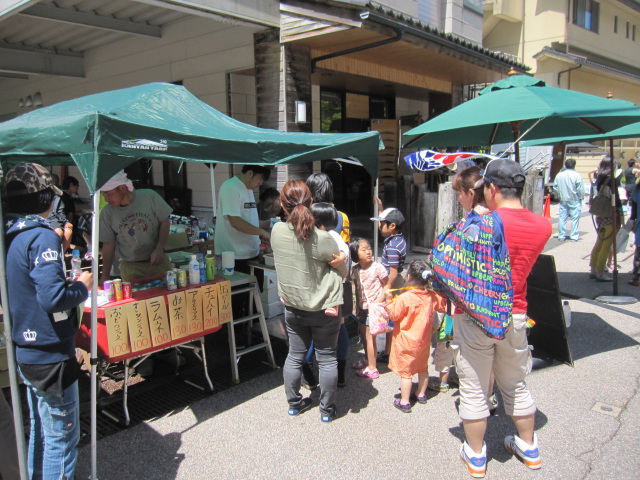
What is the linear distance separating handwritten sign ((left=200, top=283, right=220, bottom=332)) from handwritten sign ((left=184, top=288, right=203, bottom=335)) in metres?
0.04

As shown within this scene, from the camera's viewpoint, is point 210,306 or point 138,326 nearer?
point 138,326

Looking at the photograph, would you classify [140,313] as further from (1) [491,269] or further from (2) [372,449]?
(1) [491,269]

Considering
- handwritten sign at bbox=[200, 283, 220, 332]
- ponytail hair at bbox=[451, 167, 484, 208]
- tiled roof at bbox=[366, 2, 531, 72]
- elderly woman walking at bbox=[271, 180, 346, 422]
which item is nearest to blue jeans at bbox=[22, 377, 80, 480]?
handwritten sign at bbox=[200, 283, 220, 332]

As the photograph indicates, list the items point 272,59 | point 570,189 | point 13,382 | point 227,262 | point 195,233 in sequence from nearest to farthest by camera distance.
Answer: point 13,382
point 227,262
point 195,233
point 272,59
point 570,189

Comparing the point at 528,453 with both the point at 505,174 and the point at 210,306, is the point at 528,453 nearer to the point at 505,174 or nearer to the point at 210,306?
the point at 505,174

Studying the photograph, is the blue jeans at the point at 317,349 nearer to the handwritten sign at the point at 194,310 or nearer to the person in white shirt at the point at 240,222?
the handwritten sign at the point at 194,310

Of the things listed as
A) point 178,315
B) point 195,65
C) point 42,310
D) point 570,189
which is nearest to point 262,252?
point 178,315

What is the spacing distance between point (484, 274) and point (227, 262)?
2557 mm

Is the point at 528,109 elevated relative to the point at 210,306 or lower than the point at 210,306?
elevated

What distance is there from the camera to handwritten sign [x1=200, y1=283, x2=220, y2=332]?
12.5 ft

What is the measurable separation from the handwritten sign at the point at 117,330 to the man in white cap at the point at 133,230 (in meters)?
0.99

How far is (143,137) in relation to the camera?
9.58 feet

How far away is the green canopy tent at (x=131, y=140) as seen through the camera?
2.66m

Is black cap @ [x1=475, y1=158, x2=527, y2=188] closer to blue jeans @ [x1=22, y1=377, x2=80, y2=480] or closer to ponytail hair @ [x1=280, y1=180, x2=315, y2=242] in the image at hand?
ponytail hair @ [x1=280, y1=180, x2=315, y2=242]
